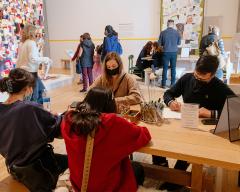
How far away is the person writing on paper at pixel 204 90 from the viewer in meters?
1.86

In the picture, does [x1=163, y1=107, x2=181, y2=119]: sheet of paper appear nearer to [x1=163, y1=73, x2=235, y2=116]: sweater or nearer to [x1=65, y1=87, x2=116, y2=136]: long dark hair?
[x1=163, y1=73, x2=235, y2=116]: sweater

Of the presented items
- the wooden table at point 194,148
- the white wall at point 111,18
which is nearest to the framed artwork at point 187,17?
the white wall at point 111,18

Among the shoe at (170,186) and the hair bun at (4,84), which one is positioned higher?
the hair bun at (4,84)

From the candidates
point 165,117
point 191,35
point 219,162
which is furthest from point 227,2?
point 219,162

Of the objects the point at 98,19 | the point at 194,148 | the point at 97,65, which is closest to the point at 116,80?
the point at 194,148

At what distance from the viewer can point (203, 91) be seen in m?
2.07

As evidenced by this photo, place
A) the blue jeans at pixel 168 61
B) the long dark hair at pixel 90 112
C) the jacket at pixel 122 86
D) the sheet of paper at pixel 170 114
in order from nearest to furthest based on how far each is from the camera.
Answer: the long dark hair at pixel 90 112 → the sheet of paper at pixel 170 114 → the jacket at pixel 122 86 → the blue jeans at pixel 168 61

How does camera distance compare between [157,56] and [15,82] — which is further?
[157,56]

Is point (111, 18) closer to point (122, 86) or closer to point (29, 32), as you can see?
point (29, 32)

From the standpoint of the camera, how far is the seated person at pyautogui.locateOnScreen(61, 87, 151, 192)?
129 cm

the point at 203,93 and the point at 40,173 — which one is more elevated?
the point at 203,93

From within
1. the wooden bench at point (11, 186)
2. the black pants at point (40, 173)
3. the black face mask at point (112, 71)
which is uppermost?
the black face mask at point (112, 71)

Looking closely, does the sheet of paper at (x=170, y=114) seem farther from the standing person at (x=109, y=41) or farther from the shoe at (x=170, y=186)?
the standing person at (x=109, y=41)

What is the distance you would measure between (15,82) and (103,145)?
718mm
